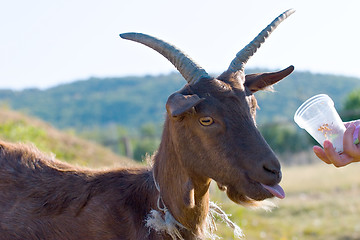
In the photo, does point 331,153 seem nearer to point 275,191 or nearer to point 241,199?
point 275,191

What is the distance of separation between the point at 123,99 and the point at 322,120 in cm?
10545

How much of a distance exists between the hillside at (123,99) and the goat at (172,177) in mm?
86998

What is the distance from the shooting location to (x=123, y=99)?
109 metres

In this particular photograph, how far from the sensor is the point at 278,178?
12.4ft

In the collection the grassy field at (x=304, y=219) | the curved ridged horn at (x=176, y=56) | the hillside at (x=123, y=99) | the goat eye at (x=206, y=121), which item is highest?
the curved ridged horn at (x=176, y=56)

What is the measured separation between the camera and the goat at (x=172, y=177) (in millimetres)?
3898

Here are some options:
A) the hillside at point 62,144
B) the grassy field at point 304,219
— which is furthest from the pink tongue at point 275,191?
the hillside at point 62,144

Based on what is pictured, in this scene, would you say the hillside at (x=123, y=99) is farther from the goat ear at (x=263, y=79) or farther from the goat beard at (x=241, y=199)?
the goat beard at (x=241, y=199)

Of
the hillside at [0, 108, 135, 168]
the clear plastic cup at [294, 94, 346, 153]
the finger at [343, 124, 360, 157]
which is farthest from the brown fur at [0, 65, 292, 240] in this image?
the hillside at [0, 108, 135, 168]

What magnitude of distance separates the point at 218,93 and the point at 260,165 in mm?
694

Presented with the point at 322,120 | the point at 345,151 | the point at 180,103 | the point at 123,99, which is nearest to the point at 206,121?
the point at 180,103

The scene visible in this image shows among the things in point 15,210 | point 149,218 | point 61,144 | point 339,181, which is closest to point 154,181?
point 149,218

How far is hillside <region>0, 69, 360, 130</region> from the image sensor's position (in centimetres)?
9506

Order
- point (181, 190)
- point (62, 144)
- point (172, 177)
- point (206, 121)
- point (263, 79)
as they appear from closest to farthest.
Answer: point (206, 121) → point (181, 190) → point (172, 177) → point (263, 79) → point (62, 144)
